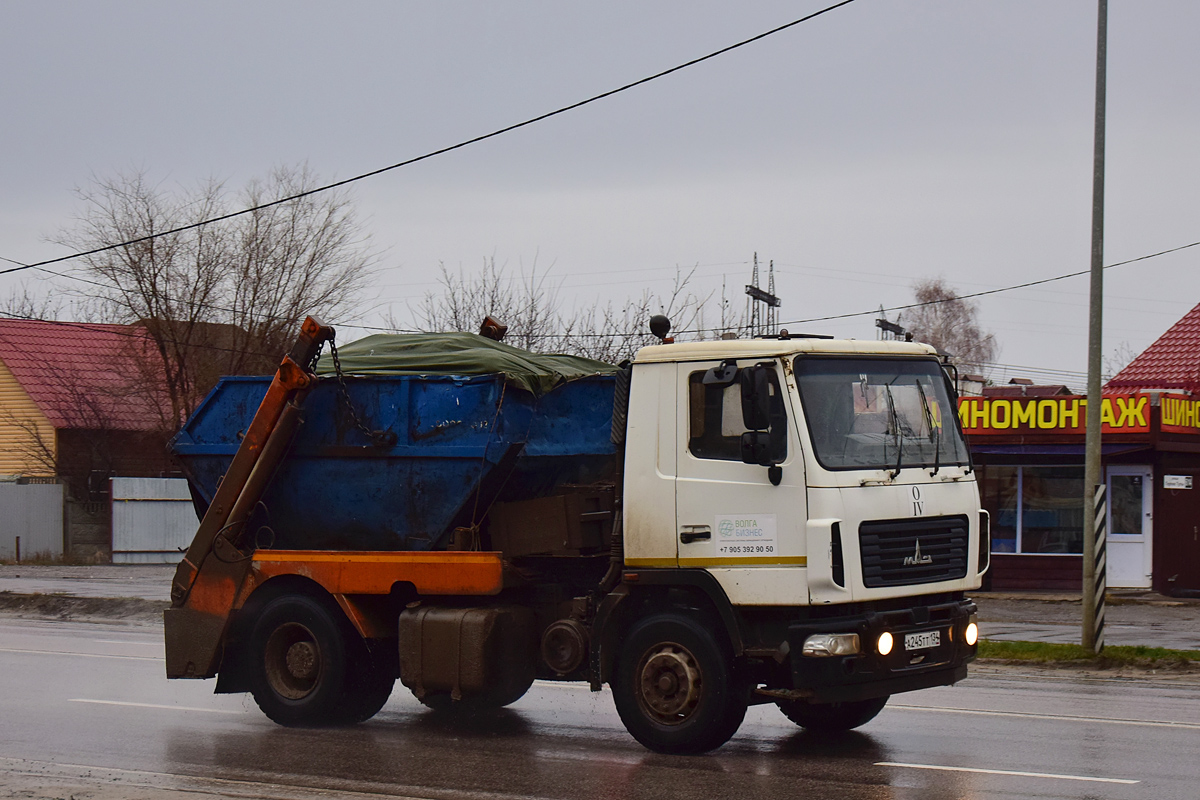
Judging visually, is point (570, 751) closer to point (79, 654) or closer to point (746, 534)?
point (746, 534)

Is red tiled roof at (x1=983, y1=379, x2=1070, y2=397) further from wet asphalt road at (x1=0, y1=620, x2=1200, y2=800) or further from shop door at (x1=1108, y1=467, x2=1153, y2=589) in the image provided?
wet asphalt road at (x1=0, y1=620, x2=1200, y2=800)

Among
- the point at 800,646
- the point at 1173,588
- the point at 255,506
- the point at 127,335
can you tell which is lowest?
the point at 1173,588

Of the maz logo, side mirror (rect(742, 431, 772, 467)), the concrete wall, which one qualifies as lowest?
the concrete wall

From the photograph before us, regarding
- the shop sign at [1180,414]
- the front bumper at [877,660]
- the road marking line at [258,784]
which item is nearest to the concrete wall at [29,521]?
the shop sign at [1180,414]

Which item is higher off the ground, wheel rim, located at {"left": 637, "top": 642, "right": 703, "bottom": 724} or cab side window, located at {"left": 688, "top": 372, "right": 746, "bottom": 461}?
cab side window, located at {"left": 688, "top": 372, "right": 746, "bottom": 461}

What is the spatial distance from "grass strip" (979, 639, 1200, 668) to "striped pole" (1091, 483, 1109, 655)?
166 millimetres

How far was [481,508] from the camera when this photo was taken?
977 cm

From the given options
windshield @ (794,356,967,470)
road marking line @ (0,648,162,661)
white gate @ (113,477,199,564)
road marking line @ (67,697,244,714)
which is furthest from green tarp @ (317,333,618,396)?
white gate @ (113,477,199,564)

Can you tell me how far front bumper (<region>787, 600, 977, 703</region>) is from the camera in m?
8.28

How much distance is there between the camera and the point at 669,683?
28.6 feet

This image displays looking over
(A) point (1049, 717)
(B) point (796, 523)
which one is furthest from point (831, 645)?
(A) point (1049, 717)

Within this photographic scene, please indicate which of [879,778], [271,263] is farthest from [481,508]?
[271,263]

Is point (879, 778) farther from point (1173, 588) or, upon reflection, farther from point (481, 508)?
point (1173, 588)

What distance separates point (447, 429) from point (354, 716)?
233cm
